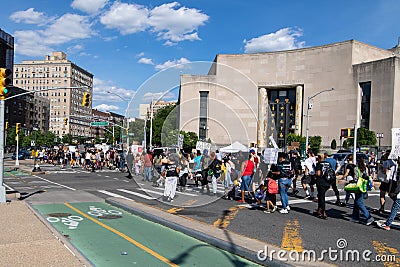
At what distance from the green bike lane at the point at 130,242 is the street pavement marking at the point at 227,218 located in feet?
4.40

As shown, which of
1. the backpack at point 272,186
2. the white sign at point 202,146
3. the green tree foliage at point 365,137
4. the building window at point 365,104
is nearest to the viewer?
the backpack at point 272,186

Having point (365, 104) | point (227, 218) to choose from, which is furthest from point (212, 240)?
point (365, 104)

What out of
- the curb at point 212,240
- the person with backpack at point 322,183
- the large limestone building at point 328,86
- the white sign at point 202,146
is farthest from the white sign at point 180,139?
the large limestone building at point 328,86

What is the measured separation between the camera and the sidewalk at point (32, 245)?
17.8 ft

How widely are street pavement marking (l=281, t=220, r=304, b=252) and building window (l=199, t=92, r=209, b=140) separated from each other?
3283 millimetres

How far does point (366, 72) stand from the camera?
163ft

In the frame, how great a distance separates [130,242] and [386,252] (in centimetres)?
477

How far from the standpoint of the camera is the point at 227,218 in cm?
974

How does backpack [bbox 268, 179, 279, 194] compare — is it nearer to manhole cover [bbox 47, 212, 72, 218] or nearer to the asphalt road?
the asphalt road

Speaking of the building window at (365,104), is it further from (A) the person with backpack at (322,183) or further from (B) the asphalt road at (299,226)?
(A) the person with backpack at (322,183)

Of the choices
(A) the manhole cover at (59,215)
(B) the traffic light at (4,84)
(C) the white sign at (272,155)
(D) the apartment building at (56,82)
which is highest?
(D) the apartment building at (56,82)

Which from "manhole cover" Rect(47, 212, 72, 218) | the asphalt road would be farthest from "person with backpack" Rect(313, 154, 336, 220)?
"manhole cover" Rect(47, 212, 72, 218)

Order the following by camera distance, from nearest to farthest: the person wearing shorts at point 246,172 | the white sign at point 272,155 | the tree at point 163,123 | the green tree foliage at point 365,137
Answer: the tree at point 163,123, the white sign at point 272,155, the person wearing shorts at point 246,172, the green tree foliage at point 365,137

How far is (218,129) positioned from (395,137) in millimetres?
5220
